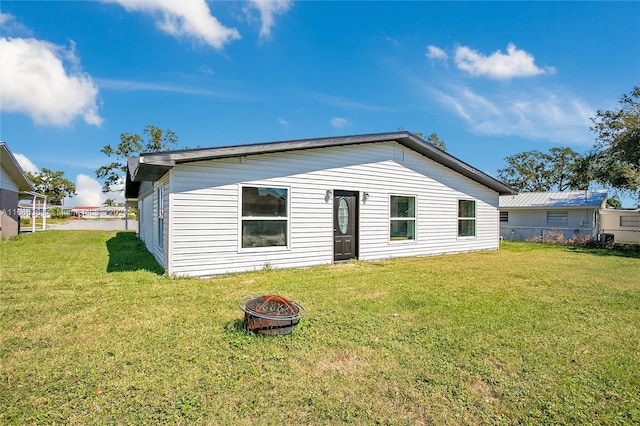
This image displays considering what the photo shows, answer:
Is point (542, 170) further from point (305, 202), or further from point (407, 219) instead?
point (305, 202)

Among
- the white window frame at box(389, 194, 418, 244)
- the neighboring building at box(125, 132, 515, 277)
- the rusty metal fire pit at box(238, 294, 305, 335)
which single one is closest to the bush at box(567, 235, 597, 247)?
the neighboring building at box(125, 132, 515, 277)

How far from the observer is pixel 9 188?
50.2ft

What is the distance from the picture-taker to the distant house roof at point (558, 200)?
64.2 ft

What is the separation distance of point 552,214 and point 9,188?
3059 centimetres

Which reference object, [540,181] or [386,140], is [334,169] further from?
[540,181]

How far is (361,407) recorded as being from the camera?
243 cm

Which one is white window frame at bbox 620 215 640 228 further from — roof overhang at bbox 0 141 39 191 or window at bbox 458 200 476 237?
roof overhang at bbox 0 141 39 191

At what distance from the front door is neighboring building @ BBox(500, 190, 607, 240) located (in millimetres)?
14353

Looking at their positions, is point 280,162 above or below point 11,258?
above

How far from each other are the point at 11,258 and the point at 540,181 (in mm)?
43494

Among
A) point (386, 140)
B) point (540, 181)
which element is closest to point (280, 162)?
point (386, 140)

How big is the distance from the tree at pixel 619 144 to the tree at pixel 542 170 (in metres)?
15.4

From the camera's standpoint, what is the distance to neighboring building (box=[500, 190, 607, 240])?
18953 millimetres

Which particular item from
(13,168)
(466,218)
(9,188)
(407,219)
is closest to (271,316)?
(407,219)
